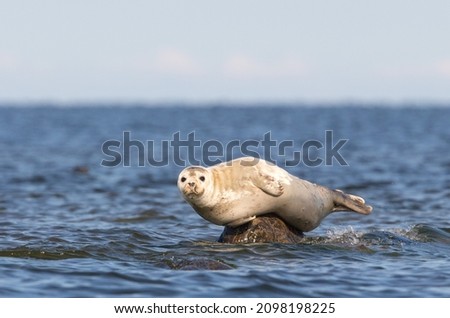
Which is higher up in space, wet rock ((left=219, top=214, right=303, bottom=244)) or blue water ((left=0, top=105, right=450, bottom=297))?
wet rock ((left=219, top=214, right=303, bottom=244))

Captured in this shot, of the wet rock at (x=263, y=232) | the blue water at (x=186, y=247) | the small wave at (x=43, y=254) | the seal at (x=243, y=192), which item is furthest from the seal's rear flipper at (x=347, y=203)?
the small wave at (x=43, y=254)

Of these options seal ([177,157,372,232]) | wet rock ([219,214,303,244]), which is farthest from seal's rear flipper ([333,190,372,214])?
wet rock ([219,214,303,244])

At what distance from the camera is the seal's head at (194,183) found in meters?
12.5

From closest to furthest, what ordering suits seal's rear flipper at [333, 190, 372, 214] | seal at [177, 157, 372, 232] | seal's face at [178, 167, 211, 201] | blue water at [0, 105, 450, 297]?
blue water at [0, 105, 450, 297] → seal's face at [178, 167, 211, 201] → seal at [177, 157, 372, 232] → seal's rear flipper at [333, 190, 372, 214]

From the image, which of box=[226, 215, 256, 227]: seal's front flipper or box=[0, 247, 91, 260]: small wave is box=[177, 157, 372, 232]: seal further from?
box=[0, 247, 91, 260]: small wave

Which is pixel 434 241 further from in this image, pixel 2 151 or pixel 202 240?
pixel 2 151

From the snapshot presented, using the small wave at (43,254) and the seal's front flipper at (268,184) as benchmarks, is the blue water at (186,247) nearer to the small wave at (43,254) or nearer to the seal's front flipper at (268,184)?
the small wave at (43,254)

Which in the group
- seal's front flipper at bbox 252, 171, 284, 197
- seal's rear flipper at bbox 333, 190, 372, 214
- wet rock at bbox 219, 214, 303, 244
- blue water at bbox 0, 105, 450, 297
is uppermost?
seal's front flipper at bbox 252, 171, 284, 197

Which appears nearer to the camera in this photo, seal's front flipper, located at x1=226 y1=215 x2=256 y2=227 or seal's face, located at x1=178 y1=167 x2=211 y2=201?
seal's face, located at x1=178 y1=167 x2=211 y2=201

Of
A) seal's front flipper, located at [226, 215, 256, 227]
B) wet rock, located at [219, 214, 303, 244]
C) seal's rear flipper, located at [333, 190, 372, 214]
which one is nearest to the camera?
seal's front flipper, located at [226, 215, 256, 227]

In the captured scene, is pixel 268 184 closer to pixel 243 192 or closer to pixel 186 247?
pixel 243 192

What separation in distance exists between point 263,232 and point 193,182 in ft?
4.58

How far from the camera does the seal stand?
1263cm
